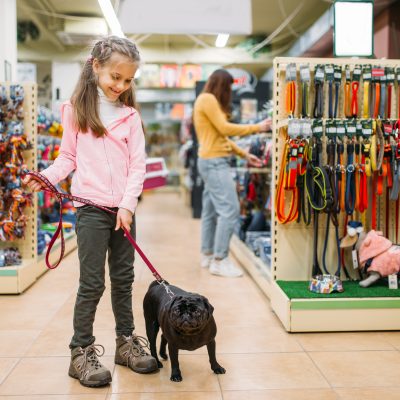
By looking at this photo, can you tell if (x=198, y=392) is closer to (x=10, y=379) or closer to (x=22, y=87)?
(x=10, y=379)

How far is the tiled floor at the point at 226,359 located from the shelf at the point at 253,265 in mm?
108

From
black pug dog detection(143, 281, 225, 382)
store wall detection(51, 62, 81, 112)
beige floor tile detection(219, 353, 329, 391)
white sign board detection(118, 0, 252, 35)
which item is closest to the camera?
black pug dog detection(143, 281, 225, 382)

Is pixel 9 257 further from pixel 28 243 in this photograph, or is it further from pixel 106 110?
pixel 106 110

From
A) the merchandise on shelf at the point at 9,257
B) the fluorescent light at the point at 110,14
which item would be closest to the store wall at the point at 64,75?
the fluorescent light at the point at 110,14

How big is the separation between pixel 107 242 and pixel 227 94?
2.37m

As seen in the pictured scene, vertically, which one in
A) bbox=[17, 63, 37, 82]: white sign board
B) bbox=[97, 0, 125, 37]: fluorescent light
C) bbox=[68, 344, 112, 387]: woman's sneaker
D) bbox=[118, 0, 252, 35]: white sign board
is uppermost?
bbox=[97, 0, 125, 37]: fluorescent light

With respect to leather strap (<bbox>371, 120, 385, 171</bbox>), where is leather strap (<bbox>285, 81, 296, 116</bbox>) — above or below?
above

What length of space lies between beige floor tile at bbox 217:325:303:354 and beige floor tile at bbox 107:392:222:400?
486 millimetres

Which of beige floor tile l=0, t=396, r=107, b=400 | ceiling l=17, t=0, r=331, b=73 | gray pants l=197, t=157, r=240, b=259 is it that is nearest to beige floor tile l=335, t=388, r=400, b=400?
beige floor tile l=0, t=396, r=107, b=400

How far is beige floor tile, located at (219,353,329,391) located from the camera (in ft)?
7.25

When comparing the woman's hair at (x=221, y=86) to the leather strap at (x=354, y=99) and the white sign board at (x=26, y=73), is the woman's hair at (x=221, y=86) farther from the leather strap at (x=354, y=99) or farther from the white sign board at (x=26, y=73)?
the white sign board at (x=26, y=73)

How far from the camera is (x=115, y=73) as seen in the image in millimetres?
2119

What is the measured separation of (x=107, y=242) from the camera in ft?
7.41

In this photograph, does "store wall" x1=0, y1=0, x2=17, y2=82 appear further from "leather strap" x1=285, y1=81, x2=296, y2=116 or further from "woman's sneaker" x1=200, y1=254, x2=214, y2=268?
"leather strap" x1=285, y1=81, x2=296, y2=116
